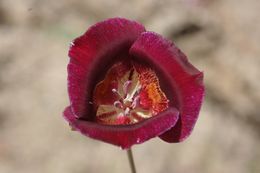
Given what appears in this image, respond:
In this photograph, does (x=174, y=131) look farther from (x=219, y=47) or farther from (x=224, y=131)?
(x=219, y=47)

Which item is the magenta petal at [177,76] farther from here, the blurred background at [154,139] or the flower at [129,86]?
the blurred background at [154,139]

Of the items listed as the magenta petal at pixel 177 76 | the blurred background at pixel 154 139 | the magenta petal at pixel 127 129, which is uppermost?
the blurred background at pixel 154 139

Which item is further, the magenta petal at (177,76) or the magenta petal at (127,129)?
the magenta petal at (177,76)

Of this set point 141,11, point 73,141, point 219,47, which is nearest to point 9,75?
→ point 73,141

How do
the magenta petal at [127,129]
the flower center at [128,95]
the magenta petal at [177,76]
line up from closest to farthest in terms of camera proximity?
the magenta petal at [127,129]
the magenta petal at [177,76]
the flower center at [128,95]

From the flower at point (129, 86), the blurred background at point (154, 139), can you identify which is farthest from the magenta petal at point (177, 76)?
the blurred background at point (154, 139)

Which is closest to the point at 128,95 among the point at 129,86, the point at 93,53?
the point at 129,86
